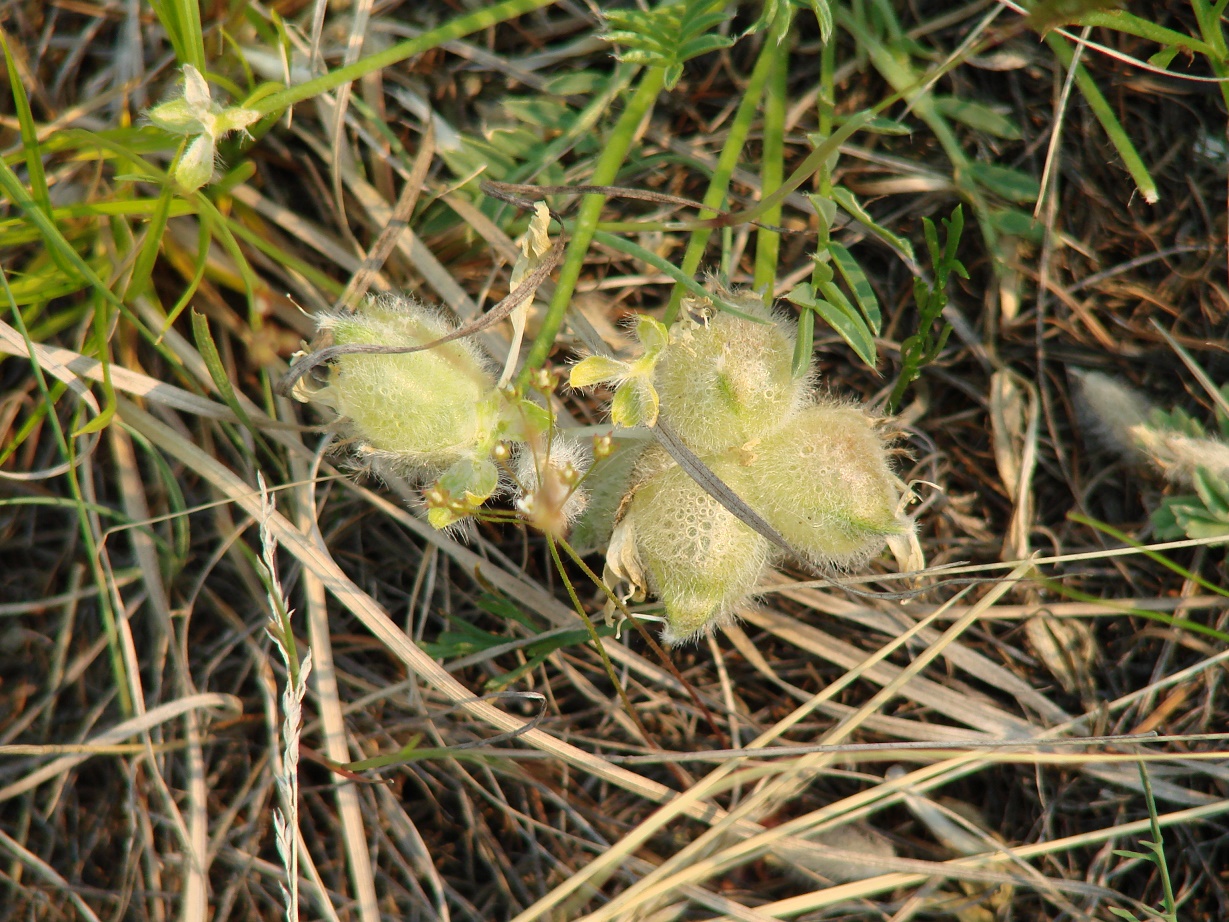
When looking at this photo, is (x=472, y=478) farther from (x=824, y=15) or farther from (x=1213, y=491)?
(x=1213, y=491)

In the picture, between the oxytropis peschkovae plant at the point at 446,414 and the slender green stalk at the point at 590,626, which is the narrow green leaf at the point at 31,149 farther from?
the slender green stalk at the point at 590,626

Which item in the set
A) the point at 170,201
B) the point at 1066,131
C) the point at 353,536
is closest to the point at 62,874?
the point at 353,536

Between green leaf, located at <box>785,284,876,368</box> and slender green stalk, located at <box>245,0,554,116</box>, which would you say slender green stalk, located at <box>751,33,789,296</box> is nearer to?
green leaf, located at <box>785,284,876,368</box>

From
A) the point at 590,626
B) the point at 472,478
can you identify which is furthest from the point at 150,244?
the point at 590,626

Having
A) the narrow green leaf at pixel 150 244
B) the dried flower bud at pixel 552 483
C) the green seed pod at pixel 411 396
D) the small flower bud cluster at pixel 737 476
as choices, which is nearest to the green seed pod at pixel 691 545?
the small flower bud cluster at pixel 737 476

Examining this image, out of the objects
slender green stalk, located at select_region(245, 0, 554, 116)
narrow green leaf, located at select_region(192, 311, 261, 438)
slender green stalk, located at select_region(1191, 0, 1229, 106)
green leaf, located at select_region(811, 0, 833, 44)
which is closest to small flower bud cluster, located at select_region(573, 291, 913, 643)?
green leaf, located at select_region(811, 0, 833, 44)
